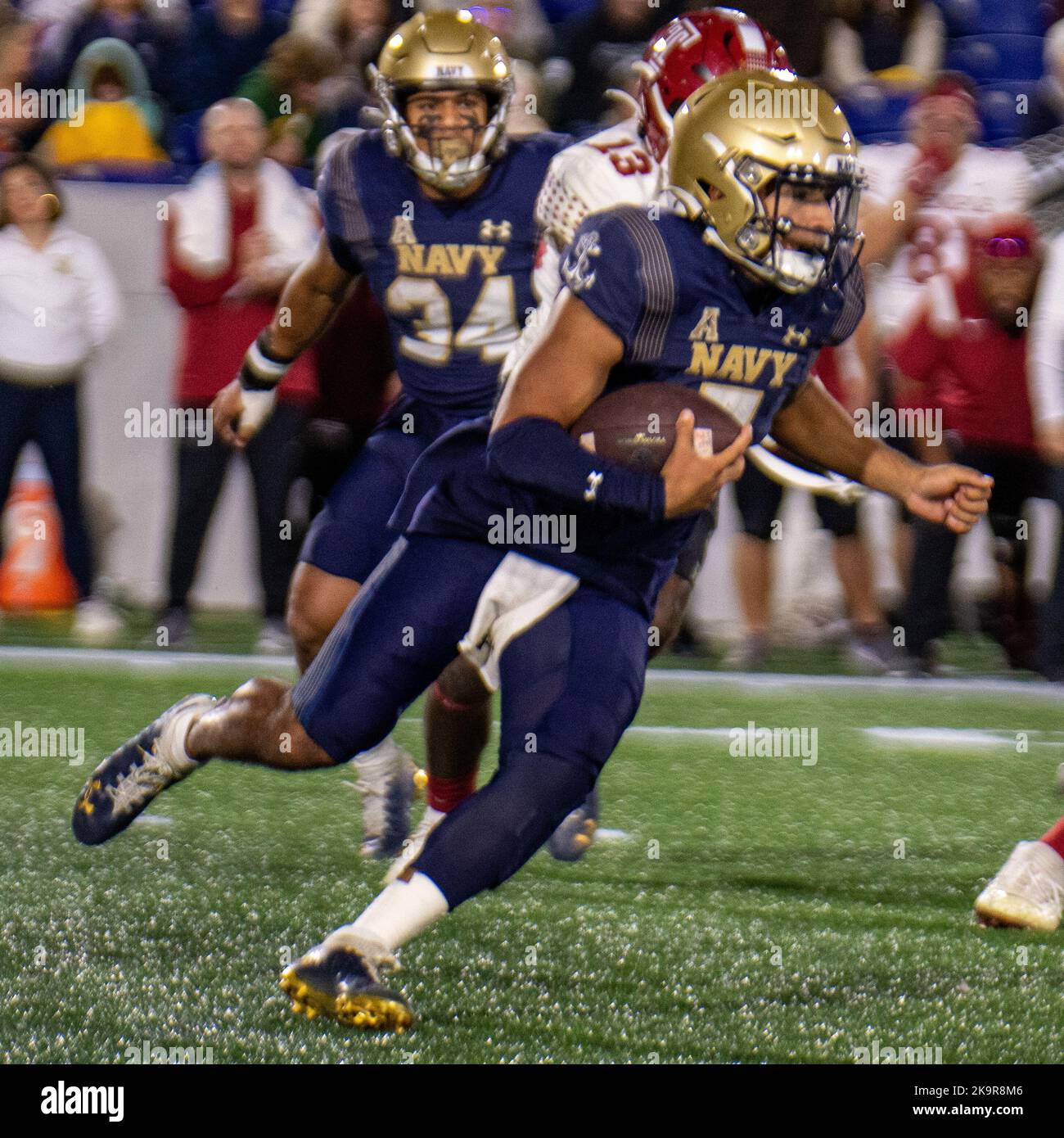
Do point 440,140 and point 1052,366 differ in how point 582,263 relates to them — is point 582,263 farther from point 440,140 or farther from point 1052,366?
point 1052,366

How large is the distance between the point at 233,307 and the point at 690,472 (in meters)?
4.44

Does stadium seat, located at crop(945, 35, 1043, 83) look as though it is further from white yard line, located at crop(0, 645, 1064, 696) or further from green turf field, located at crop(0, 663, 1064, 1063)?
green turf field, located at crop(0, 663, 1064, 1063)

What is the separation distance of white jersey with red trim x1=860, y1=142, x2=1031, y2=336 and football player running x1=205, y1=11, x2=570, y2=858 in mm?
2905

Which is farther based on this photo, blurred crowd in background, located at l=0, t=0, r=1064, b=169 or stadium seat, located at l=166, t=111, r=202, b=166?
stadium seat, located at l=166, t=111, r=202, b=166

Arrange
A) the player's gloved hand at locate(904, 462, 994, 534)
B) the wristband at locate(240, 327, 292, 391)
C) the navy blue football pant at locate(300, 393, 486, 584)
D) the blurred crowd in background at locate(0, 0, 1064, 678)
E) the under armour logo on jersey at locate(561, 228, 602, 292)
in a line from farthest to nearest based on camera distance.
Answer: the blurred crowd in background at locate(0, 0, 1064, 678), the wristband at locate(240, 327, 292, 391), the navy blue football pant at locate(300, 393, 486, 584), the player's gloved hand at locate(904, 462, 994, 534), the under armour logo on jersey at locate(561, 228, 602, 292)

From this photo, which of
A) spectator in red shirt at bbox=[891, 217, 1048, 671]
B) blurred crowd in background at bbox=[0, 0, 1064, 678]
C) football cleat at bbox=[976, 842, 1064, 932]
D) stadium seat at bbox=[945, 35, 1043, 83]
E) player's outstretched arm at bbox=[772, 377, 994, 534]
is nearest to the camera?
player's outstretched arm at bbox=[772, 377, 994, 534]

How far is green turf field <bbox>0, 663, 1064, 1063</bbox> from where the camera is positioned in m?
3.25

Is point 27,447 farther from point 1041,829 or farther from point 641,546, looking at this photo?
point 641,546

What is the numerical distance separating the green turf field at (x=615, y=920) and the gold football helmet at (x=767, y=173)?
1.15 metres

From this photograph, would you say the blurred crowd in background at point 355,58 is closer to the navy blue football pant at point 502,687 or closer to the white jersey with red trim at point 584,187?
the white jersey with red trim at point 584,187

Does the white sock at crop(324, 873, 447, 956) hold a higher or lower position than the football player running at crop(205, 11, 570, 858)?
lower

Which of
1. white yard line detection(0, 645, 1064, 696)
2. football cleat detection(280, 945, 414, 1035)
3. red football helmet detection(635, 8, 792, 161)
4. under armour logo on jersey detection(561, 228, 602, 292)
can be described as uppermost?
red football helmet detection(635, 8, 792, 161)

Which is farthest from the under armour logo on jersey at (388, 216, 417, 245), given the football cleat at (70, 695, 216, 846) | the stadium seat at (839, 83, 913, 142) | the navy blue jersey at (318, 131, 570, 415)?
the stadium seat at (839, 83, 913, 142)

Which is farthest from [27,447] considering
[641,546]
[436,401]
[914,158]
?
[641,546]
